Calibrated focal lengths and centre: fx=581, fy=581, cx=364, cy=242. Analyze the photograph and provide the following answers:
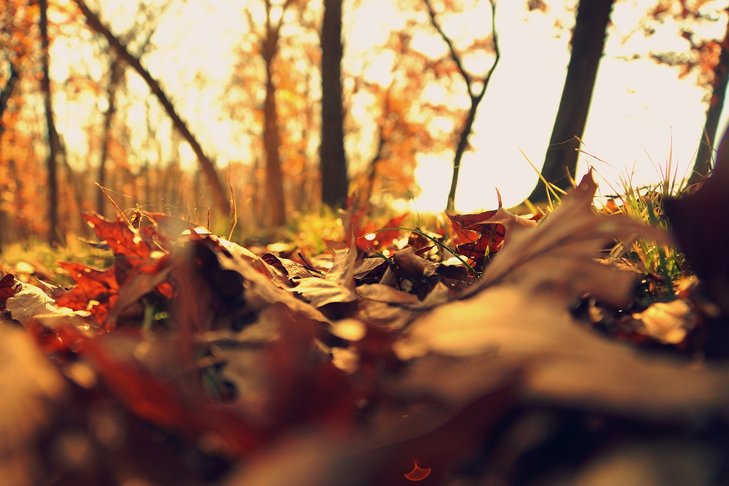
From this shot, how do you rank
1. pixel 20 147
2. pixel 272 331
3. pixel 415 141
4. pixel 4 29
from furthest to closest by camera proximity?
pixel 415 141 < pixel 20 147 < pixel 4 29 < pixel 272 331

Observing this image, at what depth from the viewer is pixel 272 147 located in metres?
13.6

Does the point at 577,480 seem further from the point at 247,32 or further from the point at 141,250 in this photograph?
the point at 247,32

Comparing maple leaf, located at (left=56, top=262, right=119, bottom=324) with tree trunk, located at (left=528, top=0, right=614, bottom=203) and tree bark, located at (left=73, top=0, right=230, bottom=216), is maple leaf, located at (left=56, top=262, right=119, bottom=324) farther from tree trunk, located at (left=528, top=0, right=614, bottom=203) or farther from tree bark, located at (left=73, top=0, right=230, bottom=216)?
tree bark, located at (left=73, top=0, right=230, bottom=216)

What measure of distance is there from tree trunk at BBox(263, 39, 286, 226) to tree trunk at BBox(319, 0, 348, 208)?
379cm

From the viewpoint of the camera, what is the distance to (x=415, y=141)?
24281 mm

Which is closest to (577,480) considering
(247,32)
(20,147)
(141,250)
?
(141,250)

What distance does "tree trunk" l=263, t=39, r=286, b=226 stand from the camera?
492 inches

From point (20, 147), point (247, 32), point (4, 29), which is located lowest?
point (20, 147)

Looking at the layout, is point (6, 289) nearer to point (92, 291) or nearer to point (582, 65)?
point (92, 291)

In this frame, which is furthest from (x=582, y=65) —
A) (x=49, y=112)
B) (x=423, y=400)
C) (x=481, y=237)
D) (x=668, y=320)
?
(x=49, y=112)

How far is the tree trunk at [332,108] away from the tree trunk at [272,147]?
379 cm

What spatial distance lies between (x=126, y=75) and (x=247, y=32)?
296 inches

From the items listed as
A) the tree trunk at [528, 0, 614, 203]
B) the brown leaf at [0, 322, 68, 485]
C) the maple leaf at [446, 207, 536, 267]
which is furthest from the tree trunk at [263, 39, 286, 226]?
the brown leaf at [0, 322, 68, 485]

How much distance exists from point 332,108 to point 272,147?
6.04 metres
